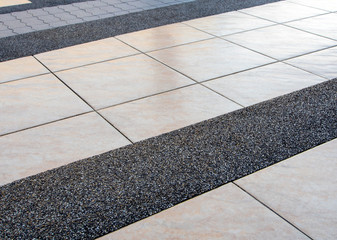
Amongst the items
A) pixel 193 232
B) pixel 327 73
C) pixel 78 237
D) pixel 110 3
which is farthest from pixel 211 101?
pixel 110 3

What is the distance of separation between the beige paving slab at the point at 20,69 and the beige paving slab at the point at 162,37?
93 cm

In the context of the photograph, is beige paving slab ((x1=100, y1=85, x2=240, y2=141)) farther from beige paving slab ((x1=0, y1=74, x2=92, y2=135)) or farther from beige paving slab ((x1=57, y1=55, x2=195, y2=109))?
beige paving slab ((x1=0, y1=74, x2=92, y2=135))

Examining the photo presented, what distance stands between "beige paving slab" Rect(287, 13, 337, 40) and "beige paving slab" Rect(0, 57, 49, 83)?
265 centimetres

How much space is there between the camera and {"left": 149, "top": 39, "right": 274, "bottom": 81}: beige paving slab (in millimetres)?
3504

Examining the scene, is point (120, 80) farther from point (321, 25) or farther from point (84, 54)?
point (321, 25)

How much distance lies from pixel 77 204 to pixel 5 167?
0.58 metres

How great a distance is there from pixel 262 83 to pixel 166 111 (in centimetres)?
85

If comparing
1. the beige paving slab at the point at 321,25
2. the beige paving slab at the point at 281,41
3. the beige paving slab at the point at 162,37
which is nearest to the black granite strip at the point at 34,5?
the beige paving slab at the point at 162,37

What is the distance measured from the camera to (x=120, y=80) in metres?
3.37

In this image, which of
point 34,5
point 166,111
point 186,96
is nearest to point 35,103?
point 166,111

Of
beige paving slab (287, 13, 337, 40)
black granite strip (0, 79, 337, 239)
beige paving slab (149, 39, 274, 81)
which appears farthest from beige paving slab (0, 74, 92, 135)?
beige paving slab (287, 13, 337, 40)

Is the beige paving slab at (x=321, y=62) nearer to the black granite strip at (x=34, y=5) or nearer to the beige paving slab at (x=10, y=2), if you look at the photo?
the black granite strip at (x=34, y=5)

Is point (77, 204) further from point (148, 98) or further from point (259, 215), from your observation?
point (148, 98)

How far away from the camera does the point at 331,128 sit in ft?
8.64
